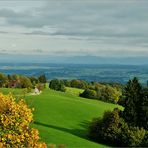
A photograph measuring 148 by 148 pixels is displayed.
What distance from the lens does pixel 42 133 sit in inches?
2837

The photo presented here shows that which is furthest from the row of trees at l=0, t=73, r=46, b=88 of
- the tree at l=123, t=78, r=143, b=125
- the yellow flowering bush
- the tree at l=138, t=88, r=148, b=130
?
the yellow flowering bush

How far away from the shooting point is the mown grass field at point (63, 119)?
226 feet

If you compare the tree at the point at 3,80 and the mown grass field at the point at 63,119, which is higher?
the tree at the point at 3,80

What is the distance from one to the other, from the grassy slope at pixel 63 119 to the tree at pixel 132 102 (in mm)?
7638

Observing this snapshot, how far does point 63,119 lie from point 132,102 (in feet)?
61.0

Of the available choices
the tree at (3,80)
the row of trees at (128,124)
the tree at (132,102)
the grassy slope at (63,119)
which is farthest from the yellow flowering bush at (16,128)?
the tree at (3,80)

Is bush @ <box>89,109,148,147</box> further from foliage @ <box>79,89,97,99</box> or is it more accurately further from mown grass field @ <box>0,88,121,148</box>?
foliage @ <box>79,89,97,99</box>

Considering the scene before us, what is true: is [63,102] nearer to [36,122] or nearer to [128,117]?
[36,122]

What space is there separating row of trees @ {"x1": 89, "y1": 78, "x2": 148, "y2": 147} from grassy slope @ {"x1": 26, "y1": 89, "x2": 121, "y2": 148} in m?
2.92

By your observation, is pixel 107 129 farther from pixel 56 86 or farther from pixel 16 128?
pixel 56 86

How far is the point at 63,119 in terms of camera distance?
90.5 meters

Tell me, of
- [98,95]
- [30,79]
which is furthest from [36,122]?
[30,79]

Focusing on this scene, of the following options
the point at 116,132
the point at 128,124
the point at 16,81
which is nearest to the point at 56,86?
the point at 16,81

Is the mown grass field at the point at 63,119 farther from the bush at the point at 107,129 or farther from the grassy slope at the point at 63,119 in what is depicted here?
the bush at the point at 107,129
